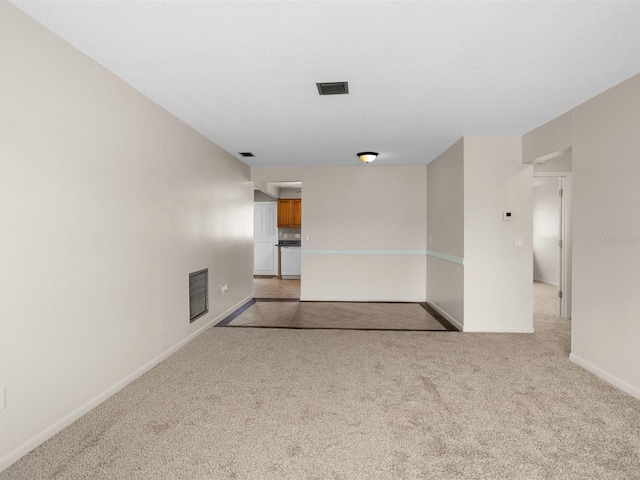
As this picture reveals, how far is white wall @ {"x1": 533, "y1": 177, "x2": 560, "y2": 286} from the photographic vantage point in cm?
776

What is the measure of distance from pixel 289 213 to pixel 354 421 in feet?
24.8

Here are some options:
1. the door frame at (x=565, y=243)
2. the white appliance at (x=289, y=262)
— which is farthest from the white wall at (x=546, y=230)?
the white appliance at (x=289, y=262)

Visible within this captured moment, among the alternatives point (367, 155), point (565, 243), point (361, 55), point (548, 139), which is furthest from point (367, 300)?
point (361, 55)

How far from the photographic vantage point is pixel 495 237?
4.40m

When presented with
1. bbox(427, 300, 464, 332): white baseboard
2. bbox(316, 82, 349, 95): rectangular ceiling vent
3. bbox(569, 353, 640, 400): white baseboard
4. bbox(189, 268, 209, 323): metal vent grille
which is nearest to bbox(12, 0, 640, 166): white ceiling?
bbox(316, 82, 349, 95): rectangular ceiling vent

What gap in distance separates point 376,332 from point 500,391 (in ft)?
5.67

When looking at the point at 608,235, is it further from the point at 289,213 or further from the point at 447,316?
the point at 289,213

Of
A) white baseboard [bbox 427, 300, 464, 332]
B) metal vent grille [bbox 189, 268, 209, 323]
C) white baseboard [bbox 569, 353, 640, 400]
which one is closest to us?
white baseboard [bbox 569, 353, 640, 400]

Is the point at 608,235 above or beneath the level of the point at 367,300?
above

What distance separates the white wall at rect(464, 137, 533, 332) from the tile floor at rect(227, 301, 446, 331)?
0.63m

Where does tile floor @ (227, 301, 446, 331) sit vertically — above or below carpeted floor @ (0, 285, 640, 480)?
below

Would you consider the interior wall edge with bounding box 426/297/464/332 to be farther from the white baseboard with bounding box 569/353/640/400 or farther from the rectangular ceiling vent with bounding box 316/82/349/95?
the rectangular ceiling vent with bounding box 316/82/349/95

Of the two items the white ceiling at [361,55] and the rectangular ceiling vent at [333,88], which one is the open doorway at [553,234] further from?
the rectangular ceiling vent at [333,88]

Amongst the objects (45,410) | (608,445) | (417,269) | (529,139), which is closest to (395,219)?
(417,269)
